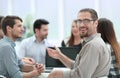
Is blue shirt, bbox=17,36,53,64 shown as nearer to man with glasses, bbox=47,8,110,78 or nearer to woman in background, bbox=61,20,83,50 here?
woman in background, bbox=61,20,83,50

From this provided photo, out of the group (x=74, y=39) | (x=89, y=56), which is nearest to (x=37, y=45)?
(x=74, y=39)

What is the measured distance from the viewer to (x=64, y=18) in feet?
17.9

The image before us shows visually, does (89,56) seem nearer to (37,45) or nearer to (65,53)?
(65,53)

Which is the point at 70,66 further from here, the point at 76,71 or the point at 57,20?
the point at 57,20

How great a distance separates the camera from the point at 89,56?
2117 mm

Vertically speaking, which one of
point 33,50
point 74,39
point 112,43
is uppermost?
point 112,43

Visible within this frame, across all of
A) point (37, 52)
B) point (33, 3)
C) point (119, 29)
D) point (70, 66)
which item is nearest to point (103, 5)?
point (119, 29)

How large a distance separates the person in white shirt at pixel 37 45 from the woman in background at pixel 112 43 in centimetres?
121

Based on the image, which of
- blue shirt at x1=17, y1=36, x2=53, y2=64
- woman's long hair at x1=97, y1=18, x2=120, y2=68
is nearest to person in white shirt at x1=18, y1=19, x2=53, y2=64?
blue shirt at x1=17, y1=36, x2=53, y2=64

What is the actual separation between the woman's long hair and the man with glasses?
54cm

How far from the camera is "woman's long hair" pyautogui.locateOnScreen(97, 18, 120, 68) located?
9.16 ft

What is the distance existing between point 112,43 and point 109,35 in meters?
0.09

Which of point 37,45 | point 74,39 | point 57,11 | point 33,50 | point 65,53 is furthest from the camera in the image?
point 57,11

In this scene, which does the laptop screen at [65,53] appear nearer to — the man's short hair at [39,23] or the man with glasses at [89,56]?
the man with glasses at [89,56]
